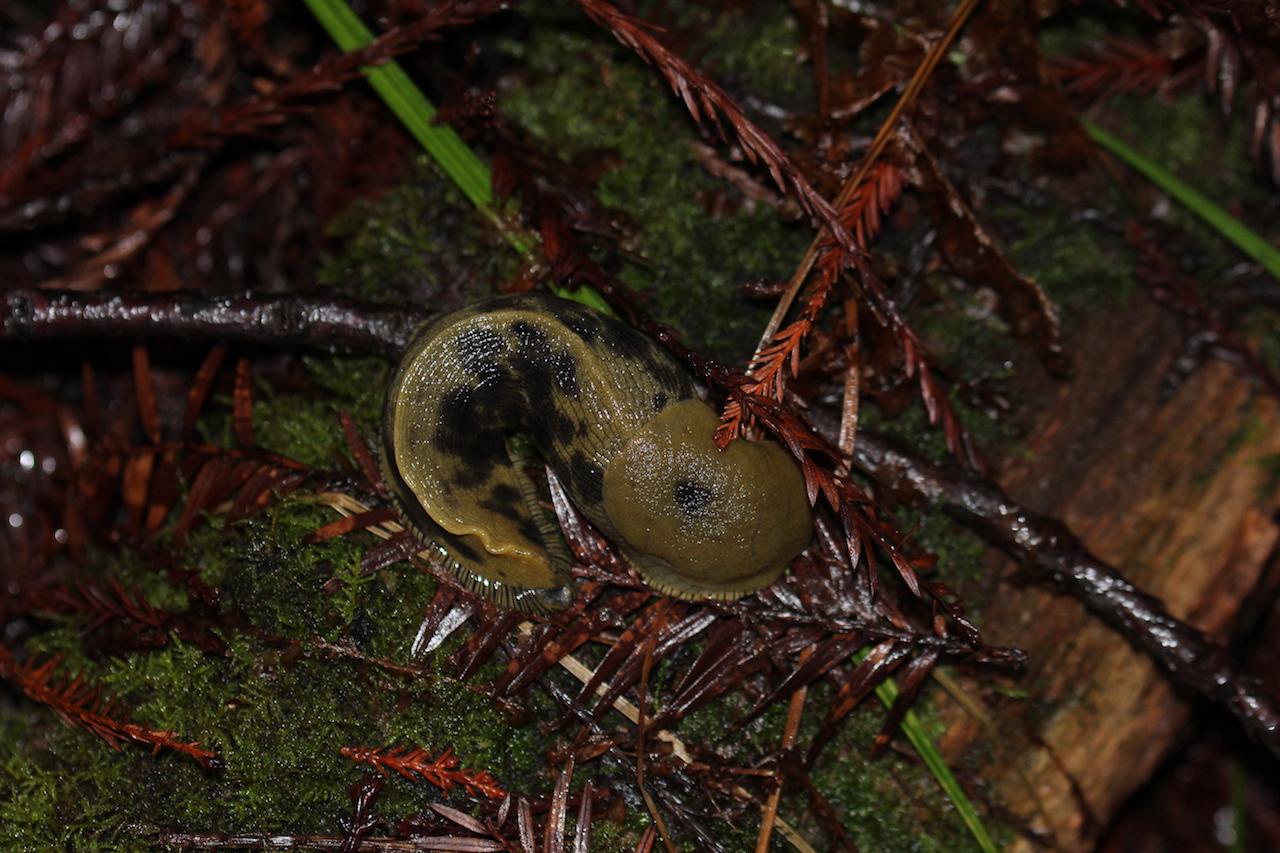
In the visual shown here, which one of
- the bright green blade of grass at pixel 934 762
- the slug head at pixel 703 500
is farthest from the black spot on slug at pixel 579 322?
the bright green blade of grass at pixel 934 762

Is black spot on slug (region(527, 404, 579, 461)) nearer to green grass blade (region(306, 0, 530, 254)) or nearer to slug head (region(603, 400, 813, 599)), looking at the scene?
slug head (region(603, 400, 813, 599))

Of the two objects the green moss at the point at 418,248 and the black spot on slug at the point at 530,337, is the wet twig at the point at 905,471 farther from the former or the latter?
the black spot on slug at the point at 530,337

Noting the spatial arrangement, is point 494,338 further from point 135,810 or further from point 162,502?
point 135,810

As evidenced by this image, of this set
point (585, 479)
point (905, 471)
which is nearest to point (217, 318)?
point (585, 479)

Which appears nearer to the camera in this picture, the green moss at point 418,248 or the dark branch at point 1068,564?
the dark branch at point 1068,564

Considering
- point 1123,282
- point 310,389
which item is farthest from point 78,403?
point 1123,282

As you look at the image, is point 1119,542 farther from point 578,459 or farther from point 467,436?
point 467,436

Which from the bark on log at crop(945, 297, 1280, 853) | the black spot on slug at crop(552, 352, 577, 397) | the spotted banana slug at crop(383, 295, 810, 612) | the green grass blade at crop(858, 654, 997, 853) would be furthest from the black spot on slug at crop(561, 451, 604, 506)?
the bark on log at crop(945, 297, 1280, 853)
